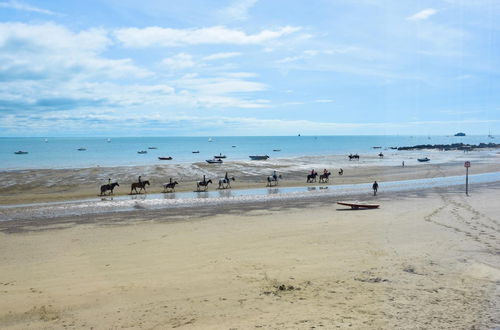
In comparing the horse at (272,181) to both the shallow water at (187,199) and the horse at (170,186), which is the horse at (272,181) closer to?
the shallow water at (187,199)

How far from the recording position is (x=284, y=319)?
9.14 meters

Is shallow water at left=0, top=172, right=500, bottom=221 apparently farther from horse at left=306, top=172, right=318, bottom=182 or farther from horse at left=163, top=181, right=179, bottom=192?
horse at left=306, top=172, right=318, bottom=182

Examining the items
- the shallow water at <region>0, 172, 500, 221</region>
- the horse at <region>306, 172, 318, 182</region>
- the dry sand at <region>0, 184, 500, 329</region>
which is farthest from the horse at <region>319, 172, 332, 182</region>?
the dry sand at <region>0, 184, 500, 329</region>

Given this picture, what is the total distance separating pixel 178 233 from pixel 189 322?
31.3ft

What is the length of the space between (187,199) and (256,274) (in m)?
19.5

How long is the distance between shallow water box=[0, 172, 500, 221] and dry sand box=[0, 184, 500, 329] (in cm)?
495

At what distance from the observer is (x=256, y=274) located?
1226 centimetres

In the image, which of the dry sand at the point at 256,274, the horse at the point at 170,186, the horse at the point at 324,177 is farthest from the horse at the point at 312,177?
the dry sand at the point at 256,274

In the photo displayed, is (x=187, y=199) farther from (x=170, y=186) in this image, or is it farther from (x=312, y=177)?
(x=312, y=177)

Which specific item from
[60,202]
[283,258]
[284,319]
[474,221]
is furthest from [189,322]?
[60,202]

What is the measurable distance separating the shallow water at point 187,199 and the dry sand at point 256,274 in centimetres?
495

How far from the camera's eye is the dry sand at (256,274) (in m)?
9.36

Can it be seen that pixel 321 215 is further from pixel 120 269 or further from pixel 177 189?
pixel 177 189

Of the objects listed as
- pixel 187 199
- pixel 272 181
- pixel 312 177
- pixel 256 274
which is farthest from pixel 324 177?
pixel 256 274
